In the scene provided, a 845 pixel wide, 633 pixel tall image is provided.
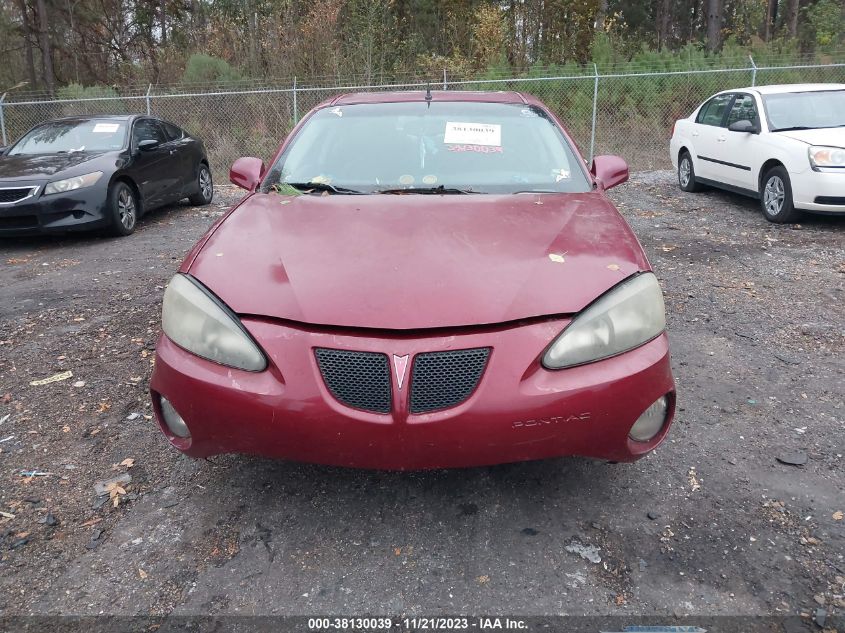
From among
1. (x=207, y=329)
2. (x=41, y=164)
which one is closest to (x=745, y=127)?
(x=207, y=329)

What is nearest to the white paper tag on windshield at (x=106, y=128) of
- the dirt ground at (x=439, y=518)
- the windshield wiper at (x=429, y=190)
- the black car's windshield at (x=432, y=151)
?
the dirt ground at (x=439, y=518)

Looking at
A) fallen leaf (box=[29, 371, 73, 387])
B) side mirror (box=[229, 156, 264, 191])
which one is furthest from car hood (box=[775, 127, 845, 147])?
fallen leaf (box=[29, 371, 73, 387])

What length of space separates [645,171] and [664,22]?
21.5 m

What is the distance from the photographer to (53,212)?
23.2ft

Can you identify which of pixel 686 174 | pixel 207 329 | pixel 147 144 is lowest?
pixel 686 174

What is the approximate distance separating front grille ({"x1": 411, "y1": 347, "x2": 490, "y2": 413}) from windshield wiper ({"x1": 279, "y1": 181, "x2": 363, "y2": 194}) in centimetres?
137

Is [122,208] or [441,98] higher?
[441,98]

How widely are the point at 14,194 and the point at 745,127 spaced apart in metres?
8.53

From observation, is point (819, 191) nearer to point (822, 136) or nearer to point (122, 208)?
point (822, 136)

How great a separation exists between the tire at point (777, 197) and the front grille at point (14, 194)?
27.5ft

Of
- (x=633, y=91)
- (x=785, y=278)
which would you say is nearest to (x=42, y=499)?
(x=785, y=278)

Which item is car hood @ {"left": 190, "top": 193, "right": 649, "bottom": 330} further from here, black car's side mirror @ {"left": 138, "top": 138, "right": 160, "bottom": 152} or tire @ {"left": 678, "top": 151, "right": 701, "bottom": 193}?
tire @ {"left": 678, "top": 151, "right": 701, "bottom": 193}

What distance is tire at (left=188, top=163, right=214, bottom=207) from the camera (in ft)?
32.8

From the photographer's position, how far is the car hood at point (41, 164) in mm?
7227
